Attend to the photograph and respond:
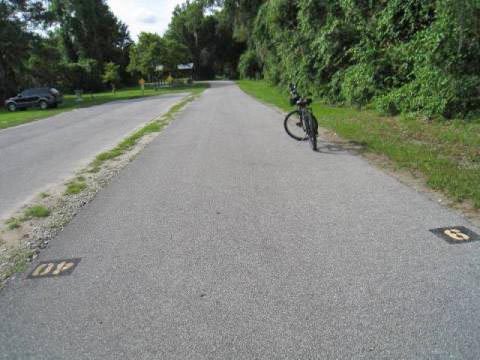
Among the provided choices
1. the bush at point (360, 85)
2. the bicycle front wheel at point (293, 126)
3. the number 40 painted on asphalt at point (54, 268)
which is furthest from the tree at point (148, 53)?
the number 40 painted on asphalt at point (54, 268)

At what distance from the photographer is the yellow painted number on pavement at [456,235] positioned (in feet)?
11.8

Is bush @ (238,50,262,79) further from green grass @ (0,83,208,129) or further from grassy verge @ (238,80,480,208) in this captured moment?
grassy verge @ (238,80,480,208)

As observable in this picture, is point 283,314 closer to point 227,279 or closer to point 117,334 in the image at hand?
point 227,279

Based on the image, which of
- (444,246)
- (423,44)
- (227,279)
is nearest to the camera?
(227,279)

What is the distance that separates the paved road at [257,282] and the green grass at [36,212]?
0.71m

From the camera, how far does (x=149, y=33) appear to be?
4938cm

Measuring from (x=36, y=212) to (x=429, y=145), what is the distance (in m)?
→ 6.84

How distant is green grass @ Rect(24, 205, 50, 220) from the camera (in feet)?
17.2

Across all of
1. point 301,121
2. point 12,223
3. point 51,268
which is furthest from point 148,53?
point 51,268

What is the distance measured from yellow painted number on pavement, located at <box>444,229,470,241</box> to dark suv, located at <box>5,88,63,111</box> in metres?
31.6

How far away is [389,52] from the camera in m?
11.7

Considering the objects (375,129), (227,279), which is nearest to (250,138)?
(375,129)

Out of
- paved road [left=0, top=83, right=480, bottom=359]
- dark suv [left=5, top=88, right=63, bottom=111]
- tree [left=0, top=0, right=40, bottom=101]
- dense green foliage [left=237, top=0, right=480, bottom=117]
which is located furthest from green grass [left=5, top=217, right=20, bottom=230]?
tree [left=0, top=0, right=40, bottom=101]

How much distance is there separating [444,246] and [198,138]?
789cm
